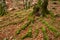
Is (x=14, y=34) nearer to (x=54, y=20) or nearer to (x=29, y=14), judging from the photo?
(x=29, y=14)

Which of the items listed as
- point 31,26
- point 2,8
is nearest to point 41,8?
point 31,26

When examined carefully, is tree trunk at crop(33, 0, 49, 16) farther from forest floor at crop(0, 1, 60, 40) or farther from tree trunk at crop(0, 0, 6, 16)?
tree trunk at crop(0, 0, 6, 16)

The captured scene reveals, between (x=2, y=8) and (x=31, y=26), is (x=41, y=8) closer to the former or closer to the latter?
(x=31, y=26)

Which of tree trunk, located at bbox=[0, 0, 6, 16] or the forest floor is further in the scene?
tree trunk, located at bbox=[0, 0, 6, 16]

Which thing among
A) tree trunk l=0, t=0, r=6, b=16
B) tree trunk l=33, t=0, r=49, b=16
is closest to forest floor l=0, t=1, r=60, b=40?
tree trunk l=33, t=0, r=49, b=16

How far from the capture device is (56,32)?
936cm

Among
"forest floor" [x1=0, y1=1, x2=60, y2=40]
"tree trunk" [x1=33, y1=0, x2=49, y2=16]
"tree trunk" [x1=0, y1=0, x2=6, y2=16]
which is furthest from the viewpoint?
"tree trunk" [x1=0, y1=0, x2=6, y2=16]

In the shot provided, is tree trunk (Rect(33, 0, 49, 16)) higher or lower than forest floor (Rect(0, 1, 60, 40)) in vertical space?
higher

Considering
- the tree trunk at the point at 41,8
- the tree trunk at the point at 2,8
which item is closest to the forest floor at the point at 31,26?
the tree trunk at the point at 41,8

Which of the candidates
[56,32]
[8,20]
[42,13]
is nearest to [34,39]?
[56,32]

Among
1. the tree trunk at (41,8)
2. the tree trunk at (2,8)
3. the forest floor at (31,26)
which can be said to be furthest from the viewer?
the tree trunk at (2,8)

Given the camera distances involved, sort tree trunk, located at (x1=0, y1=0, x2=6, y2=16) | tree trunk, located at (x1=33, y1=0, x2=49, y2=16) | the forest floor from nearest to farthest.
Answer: the forest floor
tree trunk, located at (x1=33, y1=0, x2=49, y2=16)
tree trunk, located at (x1=0, y1=0, x2=6, y2=16)

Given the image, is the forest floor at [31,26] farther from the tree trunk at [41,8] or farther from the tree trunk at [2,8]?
the tree trunk at [2,8]

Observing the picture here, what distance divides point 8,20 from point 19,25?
1377 mm
